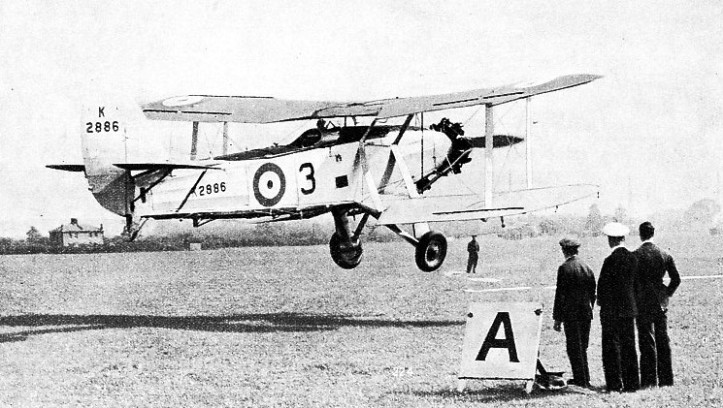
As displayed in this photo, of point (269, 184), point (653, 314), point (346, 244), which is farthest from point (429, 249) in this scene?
point (653, 314)

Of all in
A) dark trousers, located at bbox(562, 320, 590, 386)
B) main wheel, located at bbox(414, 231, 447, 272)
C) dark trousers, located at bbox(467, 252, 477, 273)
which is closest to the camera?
dark trousers, located at bbox(562, 320, 590, 386)

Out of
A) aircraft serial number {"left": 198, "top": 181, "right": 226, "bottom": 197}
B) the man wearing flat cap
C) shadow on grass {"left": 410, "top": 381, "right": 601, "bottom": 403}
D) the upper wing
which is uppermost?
the upper wing

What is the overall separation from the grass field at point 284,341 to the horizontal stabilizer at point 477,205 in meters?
2.10

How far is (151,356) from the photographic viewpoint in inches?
532

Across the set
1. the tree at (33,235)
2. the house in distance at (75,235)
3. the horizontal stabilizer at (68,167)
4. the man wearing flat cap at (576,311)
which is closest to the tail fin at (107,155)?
the horizontal stabilizer at (68,167)

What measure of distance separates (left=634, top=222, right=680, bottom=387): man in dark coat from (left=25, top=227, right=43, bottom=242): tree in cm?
5133

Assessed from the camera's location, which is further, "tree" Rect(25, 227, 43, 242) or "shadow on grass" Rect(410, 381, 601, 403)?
"tree" Rect(25, 227, 43, 242)

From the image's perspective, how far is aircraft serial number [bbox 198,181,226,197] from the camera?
666 inches

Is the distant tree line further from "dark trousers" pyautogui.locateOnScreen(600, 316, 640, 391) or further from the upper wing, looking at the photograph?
"dark trousers" pyautogui.locateOnScreen(600, 316, 640, 391)

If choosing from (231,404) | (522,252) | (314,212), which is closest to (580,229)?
(522,252)

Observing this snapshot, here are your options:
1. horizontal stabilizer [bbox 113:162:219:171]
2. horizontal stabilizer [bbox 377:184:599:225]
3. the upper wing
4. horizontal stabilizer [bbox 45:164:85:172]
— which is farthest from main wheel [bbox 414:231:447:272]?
horizontal stabilizer [bbox 45:164:85:172]

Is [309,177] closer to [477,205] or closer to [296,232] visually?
[477,205]

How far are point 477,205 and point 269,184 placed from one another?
4.12 meters

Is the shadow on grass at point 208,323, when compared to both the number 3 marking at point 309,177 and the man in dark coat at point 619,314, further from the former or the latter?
the man in dark coat at point 619,314
